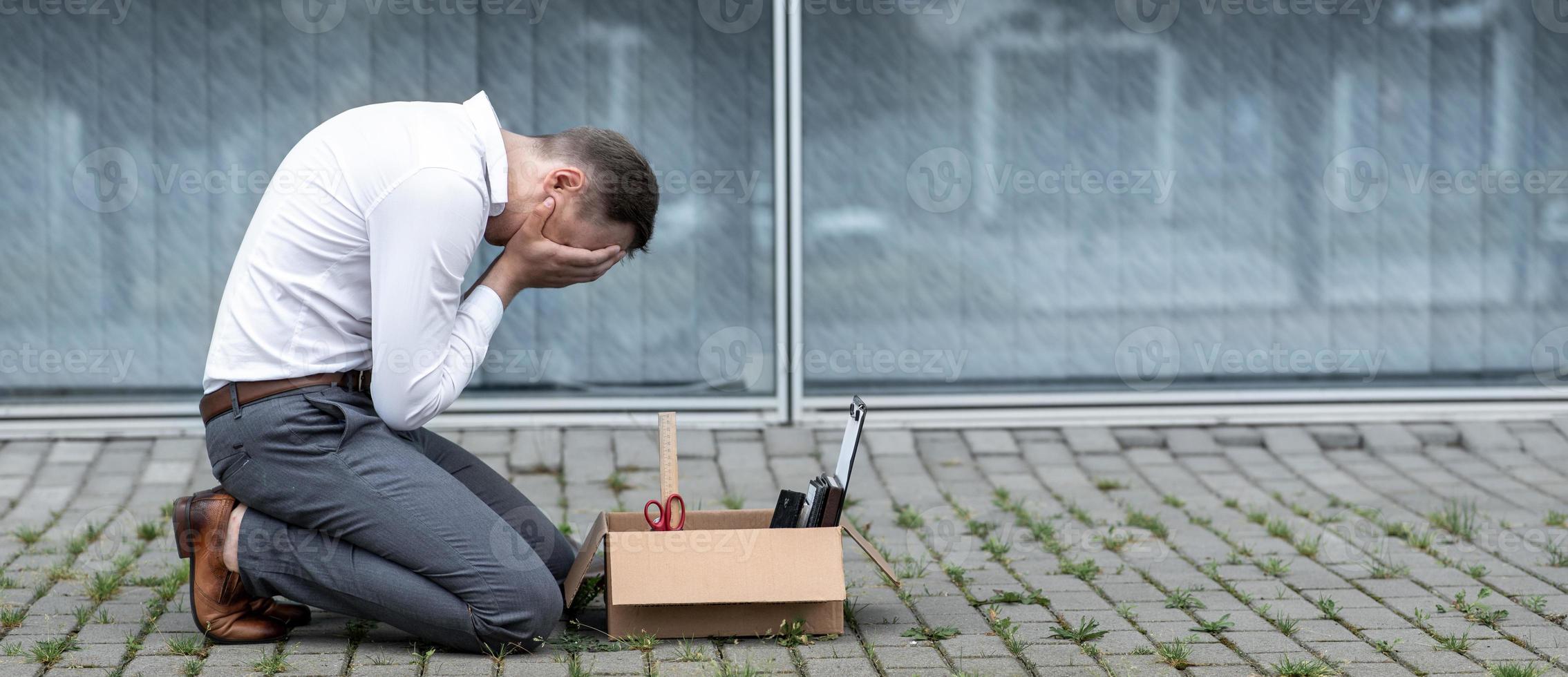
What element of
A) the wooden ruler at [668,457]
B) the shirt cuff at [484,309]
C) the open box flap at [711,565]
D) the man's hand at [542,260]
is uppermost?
the man's hand at [542,260]

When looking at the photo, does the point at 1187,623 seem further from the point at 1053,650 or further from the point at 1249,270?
the point at 1249,270

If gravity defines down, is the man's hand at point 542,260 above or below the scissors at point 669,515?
above

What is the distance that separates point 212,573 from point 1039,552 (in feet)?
8.08

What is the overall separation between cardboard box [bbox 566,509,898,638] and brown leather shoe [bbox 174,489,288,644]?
79 cm

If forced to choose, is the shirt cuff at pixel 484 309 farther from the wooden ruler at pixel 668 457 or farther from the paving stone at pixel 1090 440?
the paving stone at pixel 1090 440

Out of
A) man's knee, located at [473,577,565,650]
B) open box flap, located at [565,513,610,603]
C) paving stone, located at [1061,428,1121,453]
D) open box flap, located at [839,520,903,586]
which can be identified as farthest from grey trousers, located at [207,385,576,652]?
paving stone, located at [1061,428,1121,453]

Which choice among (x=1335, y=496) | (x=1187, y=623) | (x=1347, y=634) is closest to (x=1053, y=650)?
(x=1187, y=623)

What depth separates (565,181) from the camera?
3275 millimetres

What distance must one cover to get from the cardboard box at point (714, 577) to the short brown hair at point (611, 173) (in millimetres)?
750

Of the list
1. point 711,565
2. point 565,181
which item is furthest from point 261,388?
point 711,565

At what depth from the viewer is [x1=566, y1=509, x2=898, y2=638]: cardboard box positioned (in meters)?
3.33

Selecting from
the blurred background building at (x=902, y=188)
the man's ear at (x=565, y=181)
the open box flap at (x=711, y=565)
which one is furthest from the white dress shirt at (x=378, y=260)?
the blurred background building at (x=902, y=188)

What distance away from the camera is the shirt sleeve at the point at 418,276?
10.1 feet

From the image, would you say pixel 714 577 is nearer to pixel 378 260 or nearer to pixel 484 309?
pixel 484 309
